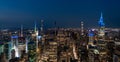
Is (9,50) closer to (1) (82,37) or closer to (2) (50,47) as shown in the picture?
(2) (50,47)

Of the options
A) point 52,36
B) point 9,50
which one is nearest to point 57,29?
point 52,36

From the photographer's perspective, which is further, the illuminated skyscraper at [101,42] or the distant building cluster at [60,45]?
the illuminated skyscraper at [101,42]

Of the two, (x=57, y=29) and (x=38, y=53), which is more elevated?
(x=57, y=29)

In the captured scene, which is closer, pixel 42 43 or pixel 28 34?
pixel 42 43

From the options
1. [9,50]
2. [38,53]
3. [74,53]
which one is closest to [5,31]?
[9,50]

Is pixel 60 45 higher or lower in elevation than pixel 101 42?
lower

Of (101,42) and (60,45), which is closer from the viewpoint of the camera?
(101,42)

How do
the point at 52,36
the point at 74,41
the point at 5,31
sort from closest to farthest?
1. the point at 5,31
2. the point at 74,41
3. the point at 52,36

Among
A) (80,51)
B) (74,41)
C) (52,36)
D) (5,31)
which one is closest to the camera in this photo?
(5,31)

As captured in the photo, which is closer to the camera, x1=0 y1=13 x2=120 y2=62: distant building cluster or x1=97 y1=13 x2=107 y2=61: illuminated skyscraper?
x1=0 y1=13 x2=120 y2=62: distant building cluster
